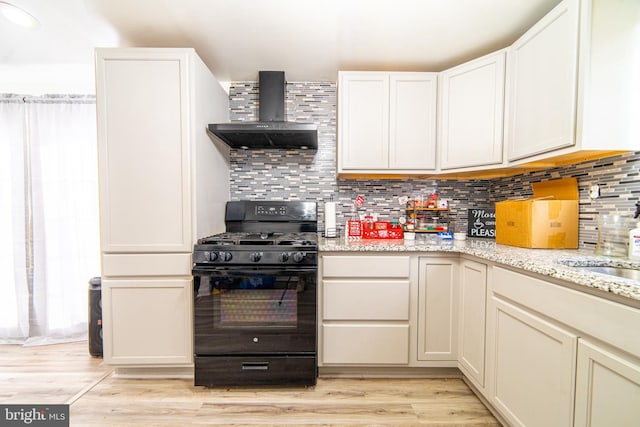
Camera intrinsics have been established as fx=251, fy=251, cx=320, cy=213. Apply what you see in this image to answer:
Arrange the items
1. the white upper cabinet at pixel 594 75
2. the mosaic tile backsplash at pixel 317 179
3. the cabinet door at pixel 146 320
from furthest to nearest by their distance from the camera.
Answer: the mosaic tile backsplash at pixel 317 179, the cabinet door at pixel 146 320, the white upper cabinet at pixel 594 75

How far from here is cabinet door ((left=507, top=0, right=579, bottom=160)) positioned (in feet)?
3.95

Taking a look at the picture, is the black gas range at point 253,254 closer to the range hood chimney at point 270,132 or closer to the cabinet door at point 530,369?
the range hood chimney at point 270,132

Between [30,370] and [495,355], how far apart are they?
3019mm

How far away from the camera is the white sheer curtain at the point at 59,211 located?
82.2 inches

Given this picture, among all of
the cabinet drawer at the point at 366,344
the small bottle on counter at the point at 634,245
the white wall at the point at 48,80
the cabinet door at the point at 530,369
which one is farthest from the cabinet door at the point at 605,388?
the white wall at the point at 48,80

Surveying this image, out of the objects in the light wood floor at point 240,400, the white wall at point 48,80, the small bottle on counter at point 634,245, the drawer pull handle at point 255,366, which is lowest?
the light wood floor at point 240,400

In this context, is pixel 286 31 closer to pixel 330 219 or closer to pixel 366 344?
pixel 330 219

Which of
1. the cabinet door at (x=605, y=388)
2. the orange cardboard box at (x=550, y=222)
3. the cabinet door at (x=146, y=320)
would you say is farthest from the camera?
the cabinet door at (x=146, y=320)

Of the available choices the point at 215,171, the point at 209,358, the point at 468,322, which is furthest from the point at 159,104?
the point at 468,322

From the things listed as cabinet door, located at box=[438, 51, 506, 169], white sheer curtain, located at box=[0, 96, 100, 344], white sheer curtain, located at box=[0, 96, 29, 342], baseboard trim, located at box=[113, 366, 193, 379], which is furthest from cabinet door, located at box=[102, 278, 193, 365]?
cabinet door, located at box=[438, 51, 506, 169]

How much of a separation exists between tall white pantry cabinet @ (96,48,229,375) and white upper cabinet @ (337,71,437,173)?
1.05 metres

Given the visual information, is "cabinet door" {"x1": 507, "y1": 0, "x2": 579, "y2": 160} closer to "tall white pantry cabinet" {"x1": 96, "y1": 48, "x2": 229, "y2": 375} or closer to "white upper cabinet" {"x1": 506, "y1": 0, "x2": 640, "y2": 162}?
"white upper cabinet" {"x1": 506, "y1": 0, "x2": 640, "y2": 162}

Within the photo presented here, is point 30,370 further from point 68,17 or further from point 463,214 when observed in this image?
point 463,214

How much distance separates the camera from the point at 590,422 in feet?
2.81
